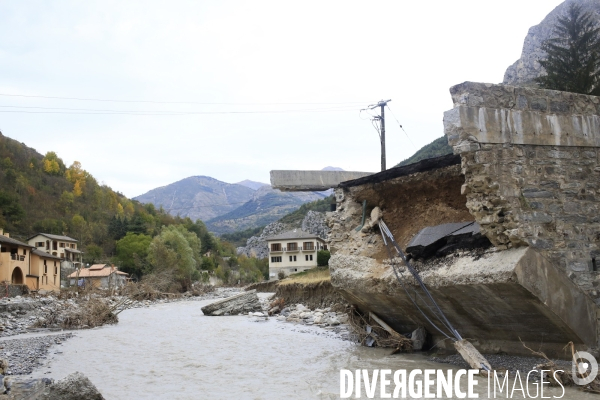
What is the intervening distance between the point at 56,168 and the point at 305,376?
311 ft

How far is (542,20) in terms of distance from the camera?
67000 mm

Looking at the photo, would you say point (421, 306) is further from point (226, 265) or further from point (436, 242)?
point (226, 265)

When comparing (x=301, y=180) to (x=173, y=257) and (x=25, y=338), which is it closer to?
(x=25, y=338)

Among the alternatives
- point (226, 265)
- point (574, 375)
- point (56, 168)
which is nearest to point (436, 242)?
point (574, 375)

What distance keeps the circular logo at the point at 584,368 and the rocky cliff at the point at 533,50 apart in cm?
4578

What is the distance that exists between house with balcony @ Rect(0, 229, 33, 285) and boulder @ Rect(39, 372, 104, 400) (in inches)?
1249

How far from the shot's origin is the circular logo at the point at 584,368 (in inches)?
284

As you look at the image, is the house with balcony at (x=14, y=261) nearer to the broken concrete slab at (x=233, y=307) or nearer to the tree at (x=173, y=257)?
the tree at (x=173, y=257)

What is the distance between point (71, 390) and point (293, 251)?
2503 inches

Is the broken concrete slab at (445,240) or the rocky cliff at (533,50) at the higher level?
the rocky cliff at (533,50)

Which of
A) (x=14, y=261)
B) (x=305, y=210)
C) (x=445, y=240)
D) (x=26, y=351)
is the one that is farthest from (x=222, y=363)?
(x=305, y=210)

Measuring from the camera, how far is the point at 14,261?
1428 inches

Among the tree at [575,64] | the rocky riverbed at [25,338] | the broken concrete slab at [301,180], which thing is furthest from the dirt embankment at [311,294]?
the tree at [575,64]

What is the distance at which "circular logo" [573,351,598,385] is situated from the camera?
7.21 meters
